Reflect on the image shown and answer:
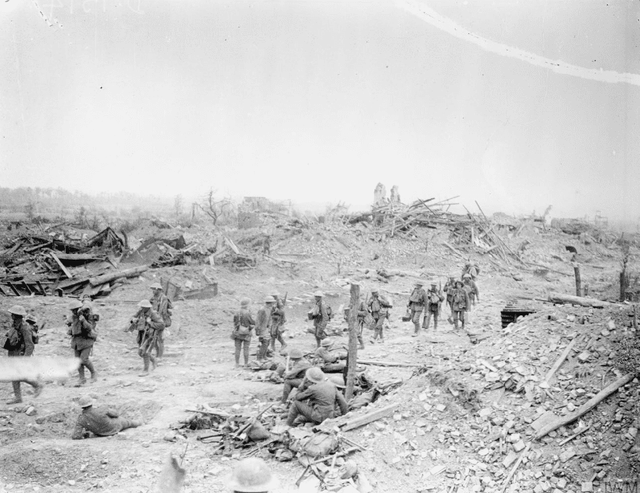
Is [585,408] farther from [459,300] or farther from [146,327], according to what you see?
[146,327]

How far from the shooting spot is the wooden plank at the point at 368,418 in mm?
6227

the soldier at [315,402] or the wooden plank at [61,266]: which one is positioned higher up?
the wooden plank at [61,266]

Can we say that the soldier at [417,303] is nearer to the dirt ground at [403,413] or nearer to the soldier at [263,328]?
the dirt ground at [403,413]

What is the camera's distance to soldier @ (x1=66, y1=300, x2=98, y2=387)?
8.45 meters

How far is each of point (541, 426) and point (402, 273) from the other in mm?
16735

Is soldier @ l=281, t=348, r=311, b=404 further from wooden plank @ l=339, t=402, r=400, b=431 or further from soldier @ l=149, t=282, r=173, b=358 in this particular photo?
soldier @ l=149, t=282, r=173, b=358

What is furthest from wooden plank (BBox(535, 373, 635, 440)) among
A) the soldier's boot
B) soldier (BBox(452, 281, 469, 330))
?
the soldier's boot

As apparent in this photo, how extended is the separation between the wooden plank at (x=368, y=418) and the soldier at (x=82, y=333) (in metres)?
5.22

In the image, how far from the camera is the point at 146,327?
9.61 m

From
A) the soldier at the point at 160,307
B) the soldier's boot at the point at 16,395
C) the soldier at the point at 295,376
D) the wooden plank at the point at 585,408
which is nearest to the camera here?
the wooden plank at the point at 585,408

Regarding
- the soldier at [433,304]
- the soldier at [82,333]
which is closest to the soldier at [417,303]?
the soldier at [433,304]

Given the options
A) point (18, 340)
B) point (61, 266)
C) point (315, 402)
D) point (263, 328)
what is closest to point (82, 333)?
point (18, 340)

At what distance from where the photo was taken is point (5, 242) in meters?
18.8

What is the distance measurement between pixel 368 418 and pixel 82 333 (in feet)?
18.4
